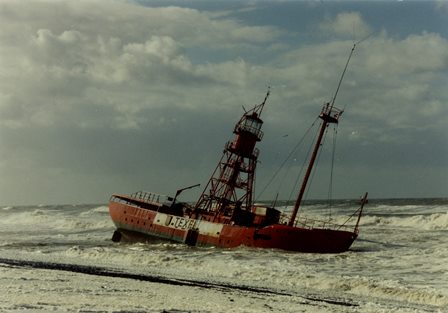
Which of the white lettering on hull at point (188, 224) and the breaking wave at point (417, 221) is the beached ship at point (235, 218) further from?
the breaking wave at point (417, 221)

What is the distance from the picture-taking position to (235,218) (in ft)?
108

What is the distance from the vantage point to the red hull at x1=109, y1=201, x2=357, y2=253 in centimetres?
2875

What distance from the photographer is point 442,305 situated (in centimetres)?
1486

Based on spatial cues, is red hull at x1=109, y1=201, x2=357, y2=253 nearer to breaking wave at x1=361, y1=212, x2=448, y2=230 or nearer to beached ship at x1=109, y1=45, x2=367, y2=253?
beached ship at x1=109, y1=45, x2=367, y2=253

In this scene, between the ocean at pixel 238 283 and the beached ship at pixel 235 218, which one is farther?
the beached ship at pixel 235 218

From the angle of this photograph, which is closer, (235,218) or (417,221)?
(235,218)

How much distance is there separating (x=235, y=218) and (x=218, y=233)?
165cm

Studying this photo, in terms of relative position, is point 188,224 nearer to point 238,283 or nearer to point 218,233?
point 218,233

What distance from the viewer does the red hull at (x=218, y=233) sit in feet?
94.3

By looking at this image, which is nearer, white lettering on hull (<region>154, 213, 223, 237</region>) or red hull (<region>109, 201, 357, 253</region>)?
red hull (<region>109, 201, 357, 253</region>)

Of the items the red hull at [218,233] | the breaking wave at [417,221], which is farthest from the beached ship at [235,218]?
the breaking wave at [417,221]

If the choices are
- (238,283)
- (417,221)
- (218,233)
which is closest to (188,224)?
(218,233)

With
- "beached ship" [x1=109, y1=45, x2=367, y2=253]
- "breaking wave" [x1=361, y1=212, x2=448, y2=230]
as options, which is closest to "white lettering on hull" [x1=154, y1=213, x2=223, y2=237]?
"beached ship" [x1=109, y1=45, x2=367, y2=253]

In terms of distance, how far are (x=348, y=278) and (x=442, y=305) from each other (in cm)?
396
